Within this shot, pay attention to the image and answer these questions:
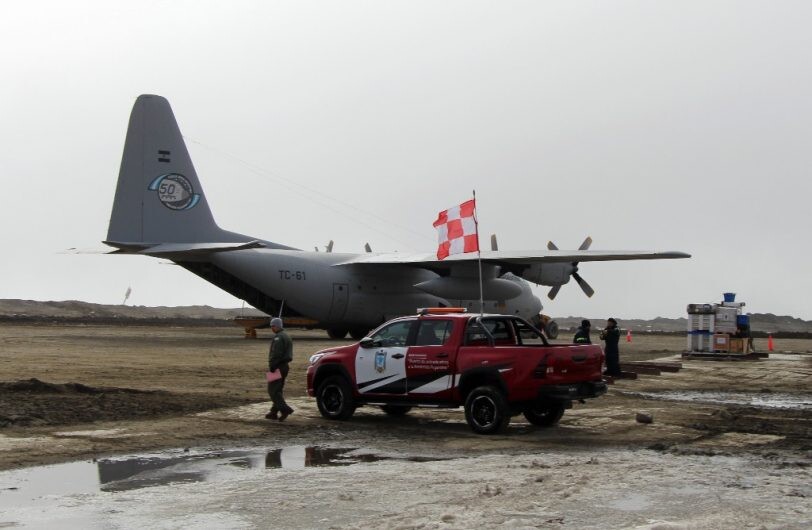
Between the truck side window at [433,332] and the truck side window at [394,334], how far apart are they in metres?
0.24

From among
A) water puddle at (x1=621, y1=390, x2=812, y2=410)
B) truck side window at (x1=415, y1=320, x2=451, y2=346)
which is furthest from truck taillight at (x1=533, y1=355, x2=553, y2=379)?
water puddle at (x1=621, y1=390, x2=812, y2=410)

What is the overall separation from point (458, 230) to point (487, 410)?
4771 mm

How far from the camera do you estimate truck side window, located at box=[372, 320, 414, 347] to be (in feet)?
49.5

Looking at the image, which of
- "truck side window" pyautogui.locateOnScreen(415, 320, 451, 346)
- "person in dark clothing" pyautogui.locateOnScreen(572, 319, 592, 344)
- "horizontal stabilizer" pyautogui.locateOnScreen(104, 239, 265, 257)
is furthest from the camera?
"horizontal stabilizer" pyautogui.locateOnScreen(104, 239, 265, 257)

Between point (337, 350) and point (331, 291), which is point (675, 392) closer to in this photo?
point (337, 350)

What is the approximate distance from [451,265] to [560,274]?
5755 mm

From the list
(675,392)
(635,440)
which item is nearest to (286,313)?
(675,392)

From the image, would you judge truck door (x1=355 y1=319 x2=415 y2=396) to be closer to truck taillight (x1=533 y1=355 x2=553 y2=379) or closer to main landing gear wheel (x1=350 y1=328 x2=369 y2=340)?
truck taillight (x1=533 y1=355 x2=553 y2=379)

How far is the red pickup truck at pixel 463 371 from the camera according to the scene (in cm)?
1359

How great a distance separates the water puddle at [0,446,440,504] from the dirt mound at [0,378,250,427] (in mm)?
3730

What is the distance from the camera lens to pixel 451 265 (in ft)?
130

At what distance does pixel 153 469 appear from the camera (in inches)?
414

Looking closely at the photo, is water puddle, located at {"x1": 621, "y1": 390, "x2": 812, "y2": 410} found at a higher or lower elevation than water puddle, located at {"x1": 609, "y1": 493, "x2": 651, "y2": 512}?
higher

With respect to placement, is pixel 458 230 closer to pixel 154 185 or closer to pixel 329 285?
pixel 154 185
